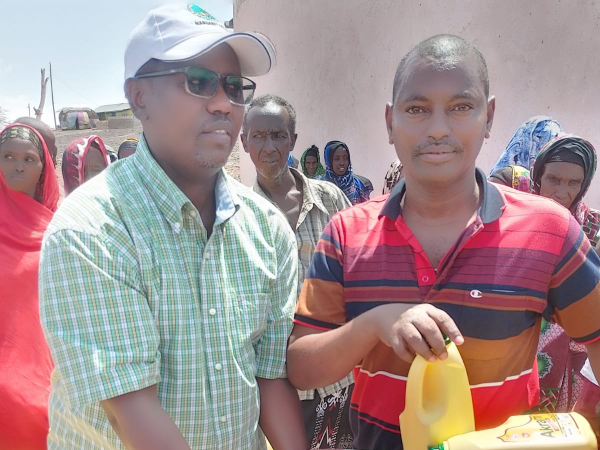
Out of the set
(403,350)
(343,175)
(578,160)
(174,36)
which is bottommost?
(343,175)

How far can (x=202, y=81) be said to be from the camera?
1.40m

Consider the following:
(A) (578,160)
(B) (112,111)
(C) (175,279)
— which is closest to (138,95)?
(C) (175,279)

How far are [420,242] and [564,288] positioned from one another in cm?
36

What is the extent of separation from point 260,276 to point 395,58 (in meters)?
6.08

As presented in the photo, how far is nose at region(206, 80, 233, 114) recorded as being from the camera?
1.42 m

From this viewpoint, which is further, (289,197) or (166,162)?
(289,197)

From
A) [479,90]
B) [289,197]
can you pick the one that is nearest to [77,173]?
[289,197]

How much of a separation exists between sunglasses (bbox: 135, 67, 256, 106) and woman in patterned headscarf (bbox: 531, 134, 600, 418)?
5.53ft

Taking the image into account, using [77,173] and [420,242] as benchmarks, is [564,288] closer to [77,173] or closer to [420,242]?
[420,242]

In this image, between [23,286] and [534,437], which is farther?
[23,286]

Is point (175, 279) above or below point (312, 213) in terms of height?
above

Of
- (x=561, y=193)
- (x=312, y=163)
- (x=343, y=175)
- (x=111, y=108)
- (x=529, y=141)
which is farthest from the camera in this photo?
(x=111, y=108)

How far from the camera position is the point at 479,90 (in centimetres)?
134

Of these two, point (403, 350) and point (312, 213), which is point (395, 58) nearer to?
point (312, 213)
